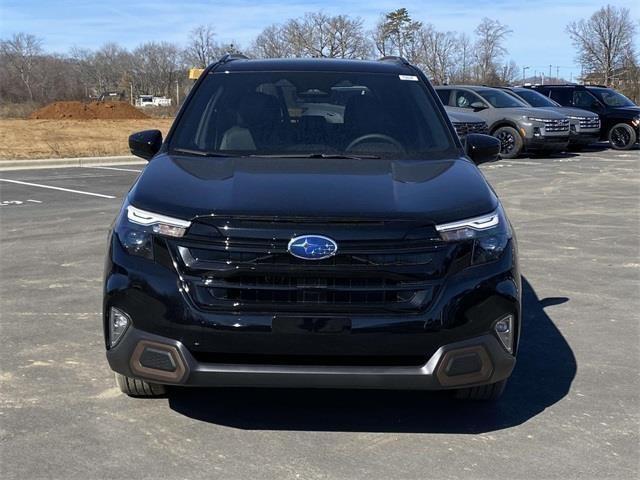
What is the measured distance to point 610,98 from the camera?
75.9 feet

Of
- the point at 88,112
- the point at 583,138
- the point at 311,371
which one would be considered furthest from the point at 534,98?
the point at 88,112

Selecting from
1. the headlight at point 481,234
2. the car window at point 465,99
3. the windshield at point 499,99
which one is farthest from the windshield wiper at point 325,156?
the windshield at point 499,99

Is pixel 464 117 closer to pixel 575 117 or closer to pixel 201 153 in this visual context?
pixel 575 117

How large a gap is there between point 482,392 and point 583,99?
20913 mm

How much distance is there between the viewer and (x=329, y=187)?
147 inches

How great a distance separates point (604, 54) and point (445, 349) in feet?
264

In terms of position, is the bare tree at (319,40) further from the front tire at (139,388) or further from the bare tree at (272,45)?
the front tire at (139,388)

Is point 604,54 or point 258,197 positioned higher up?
point 604,54

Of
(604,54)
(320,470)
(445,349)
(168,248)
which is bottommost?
(320,470)

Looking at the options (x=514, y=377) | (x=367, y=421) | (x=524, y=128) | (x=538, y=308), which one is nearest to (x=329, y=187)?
(x=367, y=421)

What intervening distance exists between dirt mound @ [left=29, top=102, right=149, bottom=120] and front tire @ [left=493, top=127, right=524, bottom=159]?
28414mm

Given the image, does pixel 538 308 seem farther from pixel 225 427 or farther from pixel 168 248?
pixel 168 248

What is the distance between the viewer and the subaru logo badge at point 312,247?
3320 mm

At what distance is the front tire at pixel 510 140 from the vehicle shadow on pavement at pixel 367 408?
16.0m
